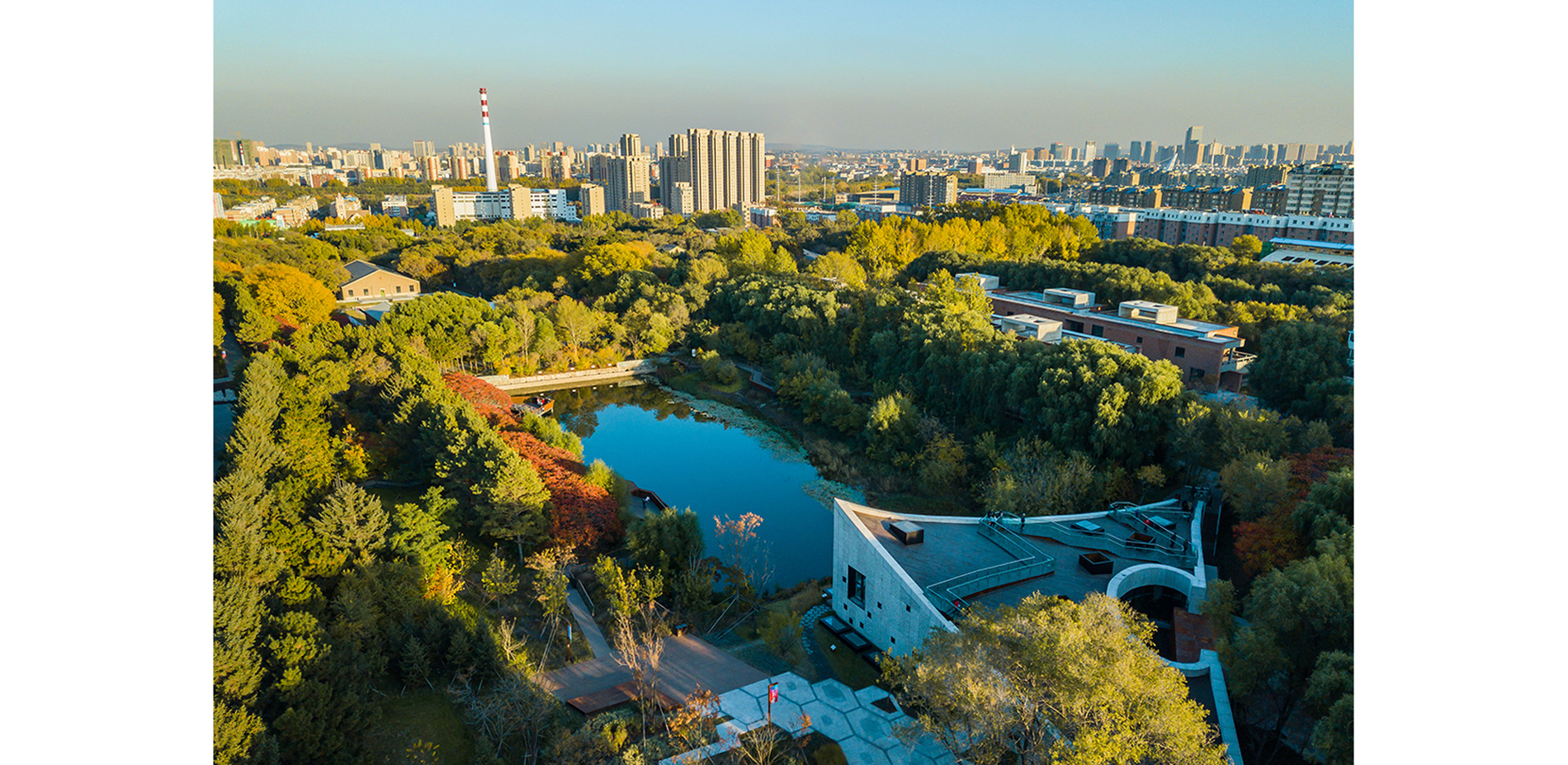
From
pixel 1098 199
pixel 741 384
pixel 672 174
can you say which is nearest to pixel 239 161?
pixel 672 174

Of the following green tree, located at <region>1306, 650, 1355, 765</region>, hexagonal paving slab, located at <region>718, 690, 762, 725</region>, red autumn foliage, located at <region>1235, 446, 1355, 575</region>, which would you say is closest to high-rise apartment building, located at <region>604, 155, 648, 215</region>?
hexagonal paving slab, located at <region>718, 690, 762, 725</region>

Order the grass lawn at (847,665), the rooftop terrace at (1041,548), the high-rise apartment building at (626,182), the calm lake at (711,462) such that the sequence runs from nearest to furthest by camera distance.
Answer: the rooftop terrace at (1041,548), the grass lawn at (847,665), the calm lake at (711,462), the high-rise apartment building at (626,182)

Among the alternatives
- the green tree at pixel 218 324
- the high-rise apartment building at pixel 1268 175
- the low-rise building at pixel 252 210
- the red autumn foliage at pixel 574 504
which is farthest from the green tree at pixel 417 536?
the high-rise apartment building at pixel 1268 175

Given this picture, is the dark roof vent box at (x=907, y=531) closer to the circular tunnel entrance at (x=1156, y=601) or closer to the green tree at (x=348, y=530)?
the circular tunnel entrance at (x=1156, y=601)

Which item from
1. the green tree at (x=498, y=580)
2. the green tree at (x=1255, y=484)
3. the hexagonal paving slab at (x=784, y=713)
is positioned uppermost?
the green tree at (x=1255, y=484)

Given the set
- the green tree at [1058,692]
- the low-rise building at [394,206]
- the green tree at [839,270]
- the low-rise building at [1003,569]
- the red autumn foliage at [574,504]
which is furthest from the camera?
the low-rise building at [394,206]

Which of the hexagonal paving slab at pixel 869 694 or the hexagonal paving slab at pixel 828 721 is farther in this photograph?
the hexagonal paving slab at pixel 869 694
